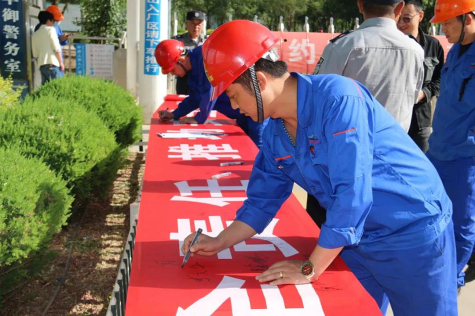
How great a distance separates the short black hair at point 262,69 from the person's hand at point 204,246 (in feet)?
1.91

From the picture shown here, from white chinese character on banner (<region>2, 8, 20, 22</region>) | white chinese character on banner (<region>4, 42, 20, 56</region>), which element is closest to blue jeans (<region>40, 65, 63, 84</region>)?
white chinese character on banner (<region>4, 42, 20, 56</region>)

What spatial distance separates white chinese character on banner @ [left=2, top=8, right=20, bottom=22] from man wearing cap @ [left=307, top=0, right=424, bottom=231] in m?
7.13

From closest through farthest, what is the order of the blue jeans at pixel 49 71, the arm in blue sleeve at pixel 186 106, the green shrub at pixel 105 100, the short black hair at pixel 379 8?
the short black hair at pixel 379 8
the arm in blue sleeve at pixel 186 106
the green shrub at pixel 105 100
the blue jeans at pixel 49 71

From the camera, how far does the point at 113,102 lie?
17.8 ft

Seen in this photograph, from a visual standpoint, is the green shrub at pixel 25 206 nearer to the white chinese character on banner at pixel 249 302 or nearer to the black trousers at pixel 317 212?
the white chinese character on banner at pixel 249 302

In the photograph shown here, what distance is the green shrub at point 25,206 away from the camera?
2.37 metres

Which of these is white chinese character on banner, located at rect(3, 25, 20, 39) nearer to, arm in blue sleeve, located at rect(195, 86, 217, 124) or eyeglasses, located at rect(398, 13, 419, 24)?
arm in blue sleeve, located at rect(195, 86, 217, 124)

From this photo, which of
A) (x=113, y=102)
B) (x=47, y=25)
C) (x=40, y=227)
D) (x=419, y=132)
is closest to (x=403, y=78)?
(x=419, y=132)

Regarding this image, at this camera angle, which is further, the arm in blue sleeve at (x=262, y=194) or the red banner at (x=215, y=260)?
the arm in blue sleeve at (x=262, y=194)

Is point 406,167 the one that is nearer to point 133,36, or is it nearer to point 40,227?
point 40,227

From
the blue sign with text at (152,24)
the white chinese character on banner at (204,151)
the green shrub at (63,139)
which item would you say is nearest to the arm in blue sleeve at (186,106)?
the green shrub at (63,139)

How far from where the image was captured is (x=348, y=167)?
1.39m

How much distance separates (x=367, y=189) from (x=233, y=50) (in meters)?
0.55

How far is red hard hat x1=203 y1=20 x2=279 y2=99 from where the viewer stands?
4.93 feet
